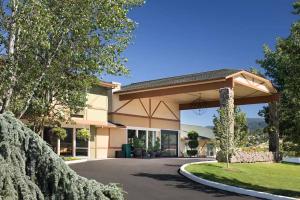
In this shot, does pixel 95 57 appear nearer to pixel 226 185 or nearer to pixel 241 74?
pixel 226 185

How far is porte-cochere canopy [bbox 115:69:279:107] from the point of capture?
1148 inches

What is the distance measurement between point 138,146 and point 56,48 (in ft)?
73.7

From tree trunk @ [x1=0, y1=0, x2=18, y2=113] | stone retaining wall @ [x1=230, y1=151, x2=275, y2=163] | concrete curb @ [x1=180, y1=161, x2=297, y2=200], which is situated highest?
tree trunk @ [x1=0, y1=0, x2=18, y2=113]

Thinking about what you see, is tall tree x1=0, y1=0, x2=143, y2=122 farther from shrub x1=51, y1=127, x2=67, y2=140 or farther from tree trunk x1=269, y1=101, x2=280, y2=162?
tree trunk x1=269, y1=101, x2=280, y2=162

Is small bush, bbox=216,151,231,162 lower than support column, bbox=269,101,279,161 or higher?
lower

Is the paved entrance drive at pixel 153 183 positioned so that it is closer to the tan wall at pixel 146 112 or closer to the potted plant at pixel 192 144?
the tan wall at pixel 146 112

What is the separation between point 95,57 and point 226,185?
7.11 meters

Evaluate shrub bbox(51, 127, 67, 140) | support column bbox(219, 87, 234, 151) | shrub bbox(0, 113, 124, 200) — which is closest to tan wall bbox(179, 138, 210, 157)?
support column bbox(219, 87, 234, 151)

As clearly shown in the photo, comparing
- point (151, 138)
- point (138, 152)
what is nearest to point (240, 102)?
point (151, 138)

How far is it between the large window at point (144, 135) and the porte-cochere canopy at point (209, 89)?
10.9 ft

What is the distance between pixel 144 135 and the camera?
127ft

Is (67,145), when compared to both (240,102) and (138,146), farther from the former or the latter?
(240,102)

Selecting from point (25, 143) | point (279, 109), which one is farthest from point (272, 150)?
point (25, 143)

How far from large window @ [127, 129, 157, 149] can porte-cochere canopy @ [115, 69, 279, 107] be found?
10.9 feet
